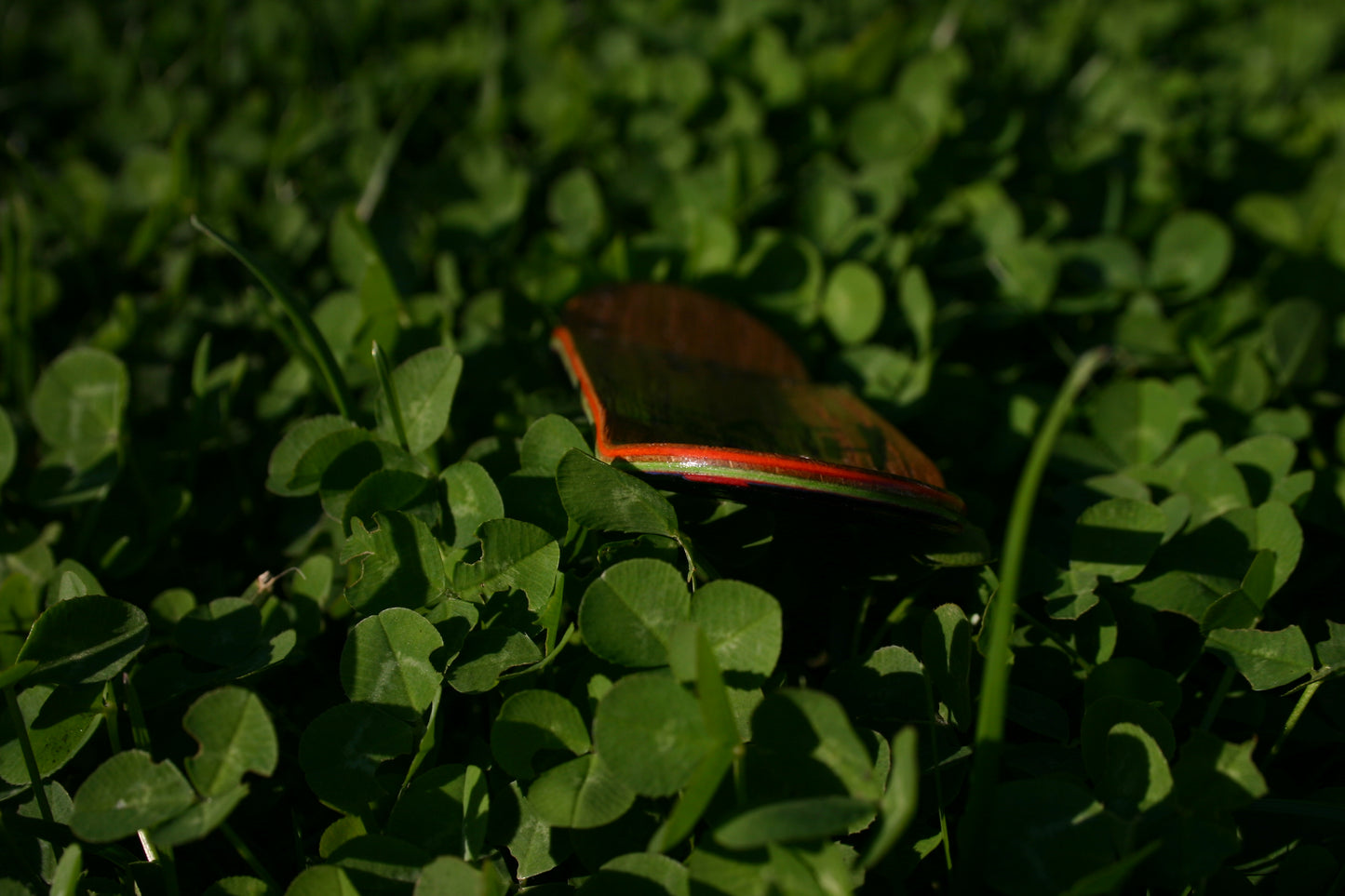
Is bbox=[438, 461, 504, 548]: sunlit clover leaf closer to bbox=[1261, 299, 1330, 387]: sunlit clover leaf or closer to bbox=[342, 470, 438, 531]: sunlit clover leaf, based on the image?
bbox=[342, 470, 438, 531]: sunlit clover leaf

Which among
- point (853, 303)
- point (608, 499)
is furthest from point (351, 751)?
point (853, 303)

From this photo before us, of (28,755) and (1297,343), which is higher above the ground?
(1297,343)

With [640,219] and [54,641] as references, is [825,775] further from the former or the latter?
[640,219]

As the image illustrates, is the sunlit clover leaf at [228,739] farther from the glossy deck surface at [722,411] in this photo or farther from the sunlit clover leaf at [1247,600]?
the sunlit clover leaf at [1247,600]

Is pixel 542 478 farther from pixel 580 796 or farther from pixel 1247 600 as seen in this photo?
pixel 1247 600

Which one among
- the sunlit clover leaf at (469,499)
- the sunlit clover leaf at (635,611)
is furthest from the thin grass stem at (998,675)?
the sunlit clover leaf at (469,499)
